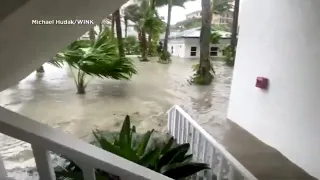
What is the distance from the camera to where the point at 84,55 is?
10.2ft

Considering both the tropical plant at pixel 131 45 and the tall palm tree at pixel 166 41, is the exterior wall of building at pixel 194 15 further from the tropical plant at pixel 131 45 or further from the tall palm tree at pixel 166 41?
the tropical plant at pixel 131 45

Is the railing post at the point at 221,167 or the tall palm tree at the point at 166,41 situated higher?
the tall palm tree at the point at 166,41

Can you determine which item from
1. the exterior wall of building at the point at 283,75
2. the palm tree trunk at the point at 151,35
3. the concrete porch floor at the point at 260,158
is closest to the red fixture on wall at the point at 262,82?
the exterior wall of building at the point at 283,75

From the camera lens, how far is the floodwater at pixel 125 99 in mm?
2978

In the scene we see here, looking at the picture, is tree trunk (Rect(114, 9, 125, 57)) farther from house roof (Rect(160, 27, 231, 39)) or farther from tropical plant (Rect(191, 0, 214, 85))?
tropical plant (Rect(191, 0, 214, 85))

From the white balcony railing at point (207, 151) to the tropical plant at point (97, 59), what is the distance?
3.20 feet

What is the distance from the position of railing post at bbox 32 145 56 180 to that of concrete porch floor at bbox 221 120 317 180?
1.88 m

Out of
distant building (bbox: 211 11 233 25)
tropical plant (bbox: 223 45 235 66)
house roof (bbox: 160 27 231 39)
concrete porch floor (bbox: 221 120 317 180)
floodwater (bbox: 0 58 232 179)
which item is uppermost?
distant building (bbox: 211 11 233 25)

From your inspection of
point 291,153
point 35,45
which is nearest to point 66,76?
point 291,153

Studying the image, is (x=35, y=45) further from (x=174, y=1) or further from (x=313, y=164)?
(x=174, y=1)

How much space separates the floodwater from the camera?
9.77ft

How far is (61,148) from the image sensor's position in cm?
58

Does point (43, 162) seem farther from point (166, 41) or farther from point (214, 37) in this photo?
point (214, 37)

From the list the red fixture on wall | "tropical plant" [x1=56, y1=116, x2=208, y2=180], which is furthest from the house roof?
"tropical plant" [x1=56, y1=116, x2=208, y2=180]
